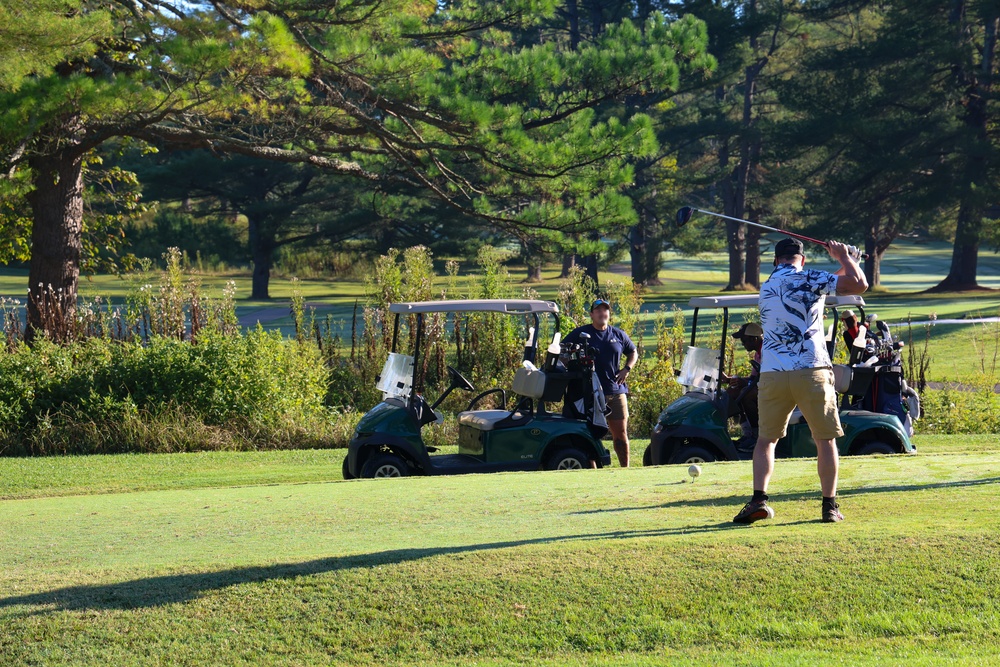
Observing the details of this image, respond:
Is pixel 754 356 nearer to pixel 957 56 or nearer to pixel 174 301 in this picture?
pixel 174 301

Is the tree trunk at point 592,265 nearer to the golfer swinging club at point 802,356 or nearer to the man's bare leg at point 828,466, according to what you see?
the golfer swinging club at point 802,356

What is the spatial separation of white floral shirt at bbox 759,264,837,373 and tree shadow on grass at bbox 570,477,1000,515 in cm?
128

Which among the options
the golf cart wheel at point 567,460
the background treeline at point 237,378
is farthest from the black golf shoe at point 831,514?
the background treeline at point 237,378

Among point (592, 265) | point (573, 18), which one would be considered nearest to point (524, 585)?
point (592, 265)

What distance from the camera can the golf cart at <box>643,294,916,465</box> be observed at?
1036 centimetres

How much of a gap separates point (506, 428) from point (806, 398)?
13.3 ft

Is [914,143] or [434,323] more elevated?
[914,143]

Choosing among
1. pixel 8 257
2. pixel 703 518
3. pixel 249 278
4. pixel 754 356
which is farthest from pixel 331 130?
pixel 249 278

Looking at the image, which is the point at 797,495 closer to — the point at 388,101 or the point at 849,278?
the point at 849,278

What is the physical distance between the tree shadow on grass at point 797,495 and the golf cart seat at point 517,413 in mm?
2625

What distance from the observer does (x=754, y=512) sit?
6.76 m

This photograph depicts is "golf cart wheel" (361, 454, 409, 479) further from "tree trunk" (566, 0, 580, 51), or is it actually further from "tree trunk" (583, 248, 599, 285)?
"tree trunk" (566, 0, 580, 51)

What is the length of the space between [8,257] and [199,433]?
9118 mm

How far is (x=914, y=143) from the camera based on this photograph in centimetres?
3788
